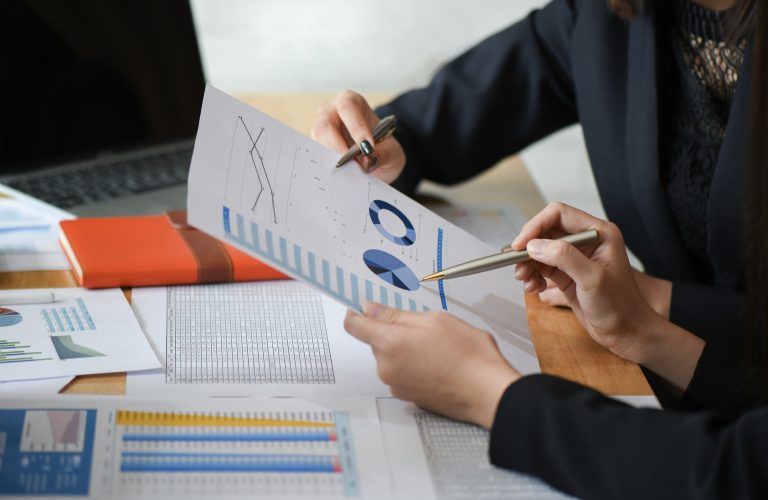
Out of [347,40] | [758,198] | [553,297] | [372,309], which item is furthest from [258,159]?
[347,40]

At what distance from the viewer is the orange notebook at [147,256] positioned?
1108 millimetres

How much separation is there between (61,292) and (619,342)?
0.62 meters

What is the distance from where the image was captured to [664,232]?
134 cm

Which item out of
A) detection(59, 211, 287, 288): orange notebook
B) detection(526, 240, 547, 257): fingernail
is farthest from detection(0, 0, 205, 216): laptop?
detection(526, 240, 547, 257): fingernail

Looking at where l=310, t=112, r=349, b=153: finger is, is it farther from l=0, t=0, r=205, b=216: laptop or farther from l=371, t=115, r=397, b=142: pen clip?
l=0, t=0, r=205, b=216: laptop

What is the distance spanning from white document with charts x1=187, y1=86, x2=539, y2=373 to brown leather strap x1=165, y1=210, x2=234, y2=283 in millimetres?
206

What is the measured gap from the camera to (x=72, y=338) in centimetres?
99

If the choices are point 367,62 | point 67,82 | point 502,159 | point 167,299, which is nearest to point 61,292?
point 167,299

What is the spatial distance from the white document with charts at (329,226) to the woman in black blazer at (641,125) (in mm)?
175

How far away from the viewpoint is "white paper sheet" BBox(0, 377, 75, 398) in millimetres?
882

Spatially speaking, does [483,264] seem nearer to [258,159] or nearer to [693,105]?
[258,159]

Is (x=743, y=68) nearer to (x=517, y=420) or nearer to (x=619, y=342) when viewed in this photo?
(x=619, y=342)

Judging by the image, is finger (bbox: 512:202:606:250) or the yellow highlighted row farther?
finger (bbox: 512:202:606:250)

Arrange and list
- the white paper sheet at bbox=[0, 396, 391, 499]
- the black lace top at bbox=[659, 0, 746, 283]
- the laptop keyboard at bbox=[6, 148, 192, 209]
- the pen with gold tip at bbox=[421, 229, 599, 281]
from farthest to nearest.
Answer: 1. the laptop keyboard at bbox=[6, 148, 192, 209]
2. the black lace top at bbox=[659, 0, 746, 283]
3. the pen with gold tip at bbox=[421, 229, 599, 281]
4. the white paper sheet at bbox=[0, 396, 391, 499]
